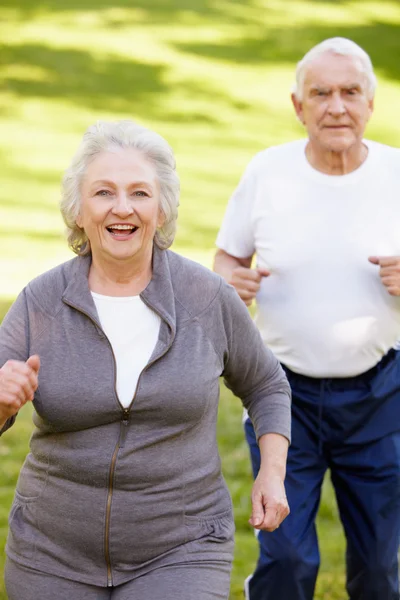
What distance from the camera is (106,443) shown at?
313cm

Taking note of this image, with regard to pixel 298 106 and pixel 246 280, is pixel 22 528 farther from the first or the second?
pixel 298 106

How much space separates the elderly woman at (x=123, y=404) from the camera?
3.13 m

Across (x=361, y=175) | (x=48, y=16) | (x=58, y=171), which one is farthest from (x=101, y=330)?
(x=48, y=16)

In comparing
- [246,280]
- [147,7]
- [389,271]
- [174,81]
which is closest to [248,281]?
[246,280]

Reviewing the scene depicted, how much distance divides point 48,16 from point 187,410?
68.9 feet

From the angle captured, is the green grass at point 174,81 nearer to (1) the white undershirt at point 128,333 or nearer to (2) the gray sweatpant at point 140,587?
(1) the white undershirt at point 128,333

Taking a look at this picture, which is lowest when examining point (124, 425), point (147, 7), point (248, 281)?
point (124, 425)

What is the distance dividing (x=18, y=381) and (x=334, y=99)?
70.0 inches

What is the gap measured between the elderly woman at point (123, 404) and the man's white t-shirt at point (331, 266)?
677 mm

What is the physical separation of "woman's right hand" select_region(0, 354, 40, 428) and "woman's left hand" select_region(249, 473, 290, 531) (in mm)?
757

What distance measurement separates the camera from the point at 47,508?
3188mm

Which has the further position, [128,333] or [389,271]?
[389,271]

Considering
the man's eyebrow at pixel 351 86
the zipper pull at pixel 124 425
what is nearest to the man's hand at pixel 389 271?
the man's eyebrow at pixel 351 86

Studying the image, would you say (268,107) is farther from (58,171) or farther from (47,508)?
(47,508)
